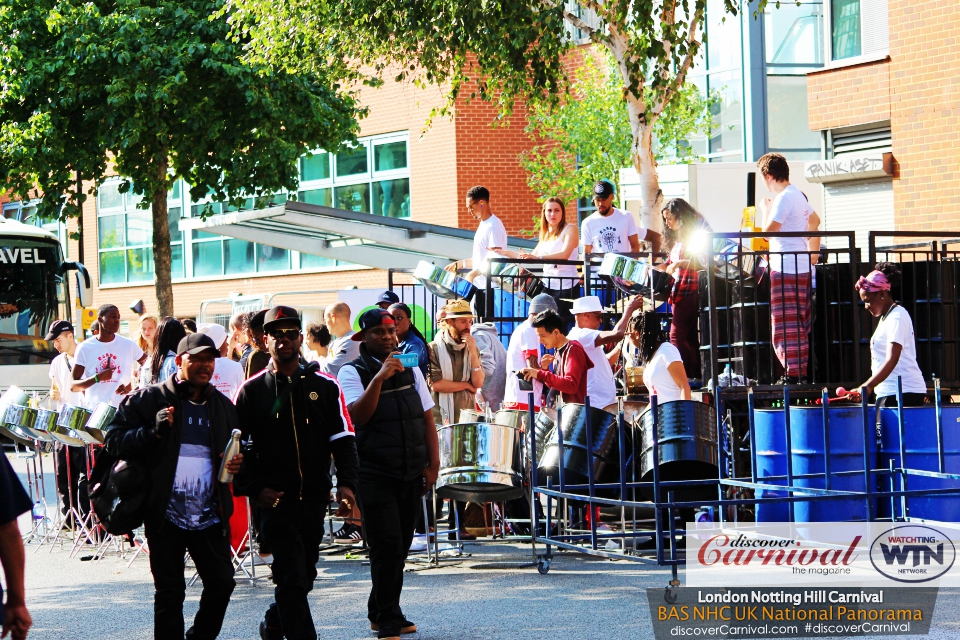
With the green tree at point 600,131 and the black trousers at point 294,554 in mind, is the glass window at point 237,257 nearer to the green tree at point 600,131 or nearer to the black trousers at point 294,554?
the green tree at point 600,131

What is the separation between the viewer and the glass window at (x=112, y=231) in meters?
39.5

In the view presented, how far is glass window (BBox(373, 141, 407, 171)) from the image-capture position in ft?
106

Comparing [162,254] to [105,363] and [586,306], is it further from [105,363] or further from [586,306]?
[586,306]

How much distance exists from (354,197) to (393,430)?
26.8 m

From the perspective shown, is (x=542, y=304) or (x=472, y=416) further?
(x=542, y=304)

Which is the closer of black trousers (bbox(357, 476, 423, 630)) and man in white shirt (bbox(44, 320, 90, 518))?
black trousers (bbox(357, 476, 423, 630))

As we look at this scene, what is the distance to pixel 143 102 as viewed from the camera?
75.4 feet

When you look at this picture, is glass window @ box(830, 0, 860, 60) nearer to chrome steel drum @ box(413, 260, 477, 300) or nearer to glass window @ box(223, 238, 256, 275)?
chrome steel drum @ box(413, 260, 477, 300)

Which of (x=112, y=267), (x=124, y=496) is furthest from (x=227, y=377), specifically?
(x=112, y=267)

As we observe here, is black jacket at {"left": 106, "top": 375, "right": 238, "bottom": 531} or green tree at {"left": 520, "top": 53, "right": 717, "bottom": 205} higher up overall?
green tree at {"left": 520, "top": 53, "right": 717, "bottom": 205}

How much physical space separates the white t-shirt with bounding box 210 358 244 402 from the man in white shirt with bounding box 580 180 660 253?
4.08 meters

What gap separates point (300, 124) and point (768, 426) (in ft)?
53.0

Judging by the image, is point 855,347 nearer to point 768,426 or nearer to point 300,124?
point 768,426

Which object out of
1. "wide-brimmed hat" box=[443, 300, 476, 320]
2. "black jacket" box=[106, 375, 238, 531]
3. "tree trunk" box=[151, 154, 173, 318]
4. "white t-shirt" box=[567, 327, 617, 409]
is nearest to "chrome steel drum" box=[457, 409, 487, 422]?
"white t-shirt" box=[567, 327, 617, 409]
